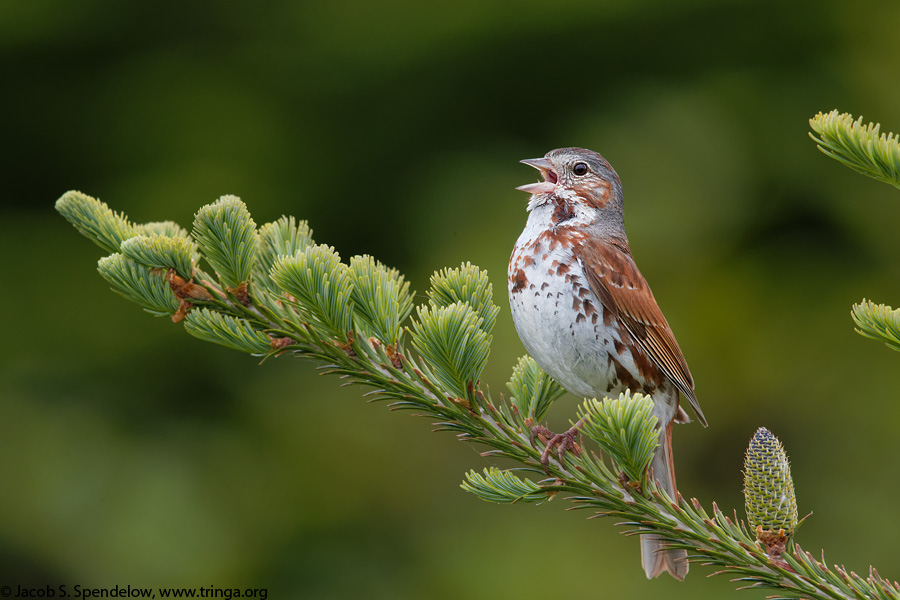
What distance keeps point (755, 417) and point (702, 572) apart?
2.14 feet

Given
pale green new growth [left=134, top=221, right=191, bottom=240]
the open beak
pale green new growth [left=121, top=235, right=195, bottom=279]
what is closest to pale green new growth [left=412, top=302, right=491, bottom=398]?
pale green new growth [left=121, top=235, right=195, bottom=279]

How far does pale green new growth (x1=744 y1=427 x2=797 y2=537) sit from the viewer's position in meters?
1.48

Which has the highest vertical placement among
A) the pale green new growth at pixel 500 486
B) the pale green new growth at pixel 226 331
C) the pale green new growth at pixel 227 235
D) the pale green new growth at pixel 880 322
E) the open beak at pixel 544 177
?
the open beak at pixel 544 177

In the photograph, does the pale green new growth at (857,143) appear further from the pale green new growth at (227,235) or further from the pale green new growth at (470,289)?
the pale green new growth at (227,235)

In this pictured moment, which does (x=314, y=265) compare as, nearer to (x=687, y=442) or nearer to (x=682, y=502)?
(x=682, y=502)

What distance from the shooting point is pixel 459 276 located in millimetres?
1972

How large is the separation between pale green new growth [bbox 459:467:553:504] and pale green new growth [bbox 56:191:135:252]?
92cm

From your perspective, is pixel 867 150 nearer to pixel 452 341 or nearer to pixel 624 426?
pixel 624 426

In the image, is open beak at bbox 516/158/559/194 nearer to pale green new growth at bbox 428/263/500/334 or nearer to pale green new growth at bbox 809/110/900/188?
pale green new growth at bbox 428/263/500/334

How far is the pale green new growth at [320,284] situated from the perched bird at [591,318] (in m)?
0.63

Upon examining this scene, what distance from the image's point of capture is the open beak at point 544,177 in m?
2.59

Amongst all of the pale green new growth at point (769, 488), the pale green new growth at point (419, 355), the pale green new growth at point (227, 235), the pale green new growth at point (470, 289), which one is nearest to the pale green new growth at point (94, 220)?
the pale green new growth at point (419, 355)

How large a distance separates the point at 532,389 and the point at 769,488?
772 mm

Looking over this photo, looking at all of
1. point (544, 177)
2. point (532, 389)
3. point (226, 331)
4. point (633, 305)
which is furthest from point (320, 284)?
point (544, 177)
